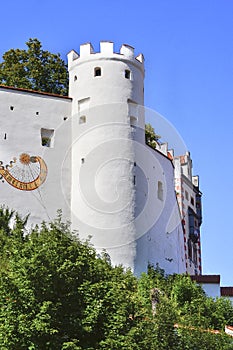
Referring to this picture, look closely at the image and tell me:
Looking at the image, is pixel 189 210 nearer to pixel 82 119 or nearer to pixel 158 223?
pixel 158 223

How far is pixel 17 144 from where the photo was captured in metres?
33.5

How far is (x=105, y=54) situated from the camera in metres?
35.5

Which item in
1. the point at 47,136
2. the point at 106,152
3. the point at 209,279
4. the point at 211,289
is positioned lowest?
the point at 211,289

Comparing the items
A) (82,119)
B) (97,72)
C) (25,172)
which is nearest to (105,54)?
(97,72)

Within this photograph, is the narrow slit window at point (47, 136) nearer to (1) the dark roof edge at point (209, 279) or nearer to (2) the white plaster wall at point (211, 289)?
(1) the dark roof edge at point (209, 279)

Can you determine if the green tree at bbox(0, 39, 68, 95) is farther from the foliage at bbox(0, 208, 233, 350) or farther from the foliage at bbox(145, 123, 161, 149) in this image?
the foliage at bbox(0, 208, 233, 350)

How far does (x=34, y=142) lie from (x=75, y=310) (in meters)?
15.8

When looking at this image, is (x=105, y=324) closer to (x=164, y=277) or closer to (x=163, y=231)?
(x=164, y=277)

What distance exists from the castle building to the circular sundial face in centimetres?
5

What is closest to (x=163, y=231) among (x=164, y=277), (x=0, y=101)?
(x=164, y=277)

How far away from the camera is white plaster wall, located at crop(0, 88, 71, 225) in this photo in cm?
3266

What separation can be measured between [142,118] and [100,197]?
523 cm

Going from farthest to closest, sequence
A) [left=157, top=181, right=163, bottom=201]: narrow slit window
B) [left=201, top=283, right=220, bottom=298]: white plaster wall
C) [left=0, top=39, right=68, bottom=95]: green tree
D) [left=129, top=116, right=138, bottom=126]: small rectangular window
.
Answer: [left=0, top=39, right=68, bottom=95]: green tree < [left=157, top=181, right=163, bottom=201]: narrow slit window < [left=129, top=116, right=138, bottom=126]: small rectangular window < [left=201, top=283, right=220, bottom=298]: white plaster wall

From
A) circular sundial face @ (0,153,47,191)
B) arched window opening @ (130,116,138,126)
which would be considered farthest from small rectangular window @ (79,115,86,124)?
circular sundial face @ (0,153,47,191)
